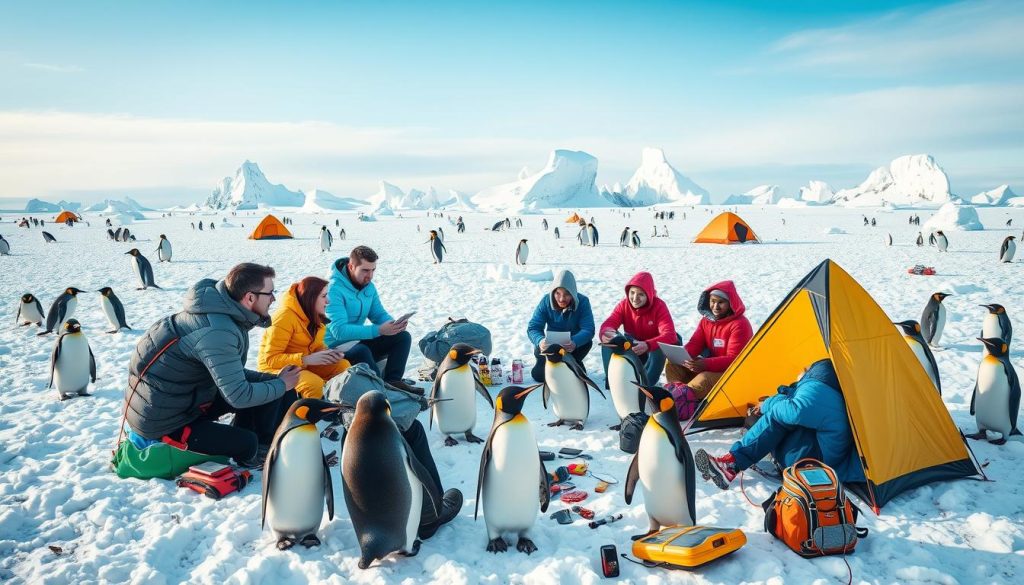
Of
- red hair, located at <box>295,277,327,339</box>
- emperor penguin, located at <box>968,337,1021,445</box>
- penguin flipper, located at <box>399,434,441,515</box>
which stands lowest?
penguin flipper, located at <box>399,434,441,515</box>

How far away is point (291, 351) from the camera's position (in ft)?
13.4

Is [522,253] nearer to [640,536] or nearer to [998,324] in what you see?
[998,324]

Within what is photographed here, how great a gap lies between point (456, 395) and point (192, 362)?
164cm

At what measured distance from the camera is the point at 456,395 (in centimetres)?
399

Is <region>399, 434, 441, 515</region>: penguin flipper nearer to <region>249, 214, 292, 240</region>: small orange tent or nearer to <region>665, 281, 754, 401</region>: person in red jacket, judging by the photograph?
<region>665, 281, 754, 401</region>: person in red jacket

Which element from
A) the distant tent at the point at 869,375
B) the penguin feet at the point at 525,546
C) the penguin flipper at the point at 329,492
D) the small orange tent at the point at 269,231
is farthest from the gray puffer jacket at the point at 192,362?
the small orange tent at the point at 269,231

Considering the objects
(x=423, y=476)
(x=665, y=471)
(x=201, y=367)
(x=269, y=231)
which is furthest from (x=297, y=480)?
(x=269, y=231)

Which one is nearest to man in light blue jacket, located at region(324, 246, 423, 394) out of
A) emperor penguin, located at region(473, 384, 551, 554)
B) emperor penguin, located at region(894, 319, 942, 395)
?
emperor penguin, located at region(473, 384, 551, 554)

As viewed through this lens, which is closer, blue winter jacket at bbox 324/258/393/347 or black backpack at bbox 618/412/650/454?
black backpack at bbox 618/412/650/454

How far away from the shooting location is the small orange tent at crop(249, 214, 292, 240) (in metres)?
25.3

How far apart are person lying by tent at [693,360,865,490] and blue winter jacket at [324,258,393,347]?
2739mm

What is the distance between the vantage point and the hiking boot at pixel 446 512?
282cm

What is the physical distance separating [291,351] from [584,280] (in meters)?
8.23

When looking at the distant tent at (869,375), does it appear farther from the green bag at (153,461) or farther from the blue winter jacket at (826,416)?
the green bag at (153,461)
